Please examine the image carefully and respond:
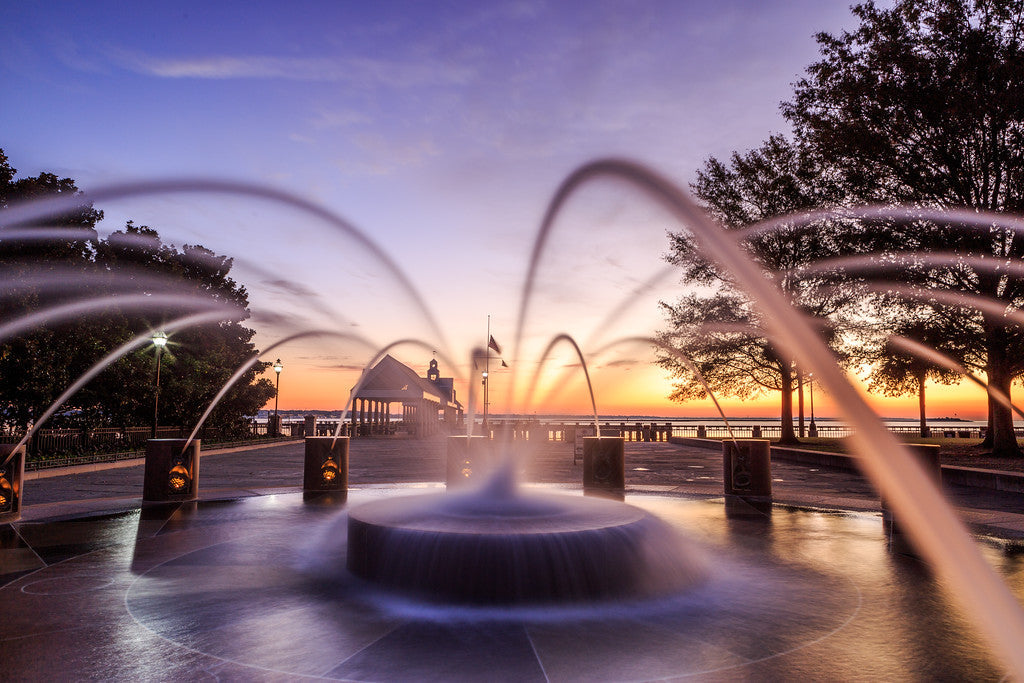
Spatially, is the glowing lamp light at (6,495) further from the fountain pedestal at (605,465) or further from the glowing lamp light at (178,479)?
the fountain pedestal at (605,465)

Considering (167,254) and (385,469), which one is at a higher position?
(167,254)

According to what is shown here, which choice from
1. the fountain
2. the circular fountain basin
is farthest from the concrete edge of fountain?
the circular fountain basin

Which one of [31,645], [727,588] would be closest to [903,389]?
[727,588]

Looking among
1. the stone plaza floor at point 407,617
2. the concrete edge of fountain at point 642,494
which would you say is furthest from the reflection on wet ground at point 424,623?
the concrete edge of fountain at point 642,494

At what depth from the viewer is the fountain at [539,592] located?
4828 millimetres

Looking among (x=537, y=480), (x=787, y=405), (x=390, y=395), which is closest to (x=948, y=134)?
(x=787, y=405)

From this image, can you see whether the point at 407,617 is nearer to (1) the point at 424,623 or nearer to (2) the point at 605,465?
(1) the point at 424,623

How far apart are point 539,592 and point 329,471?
959 centimetres

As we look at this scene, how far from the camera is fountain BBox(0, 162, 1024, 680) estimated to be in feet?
15.8

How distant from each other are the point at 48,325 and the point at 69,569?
1864 cm

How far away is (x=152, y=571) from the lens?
285 inches

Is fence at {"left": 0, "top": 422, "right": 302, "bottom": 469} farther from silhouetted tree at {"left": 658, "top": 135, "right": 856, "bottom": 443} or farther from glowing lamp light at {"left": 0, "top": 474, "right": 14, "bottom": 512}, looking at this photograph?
silhouetted tree at {"left": 658, "top": 135, "right": 856, "bottom": 443}

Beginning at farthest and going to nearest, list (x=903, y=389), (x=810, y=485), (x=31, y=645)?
(x=903, y=389) < (x=810, y=485) < (x=31, y=645)

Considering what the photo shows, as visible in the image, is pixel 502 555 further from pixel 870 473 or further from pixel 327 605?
pixel 870 473
